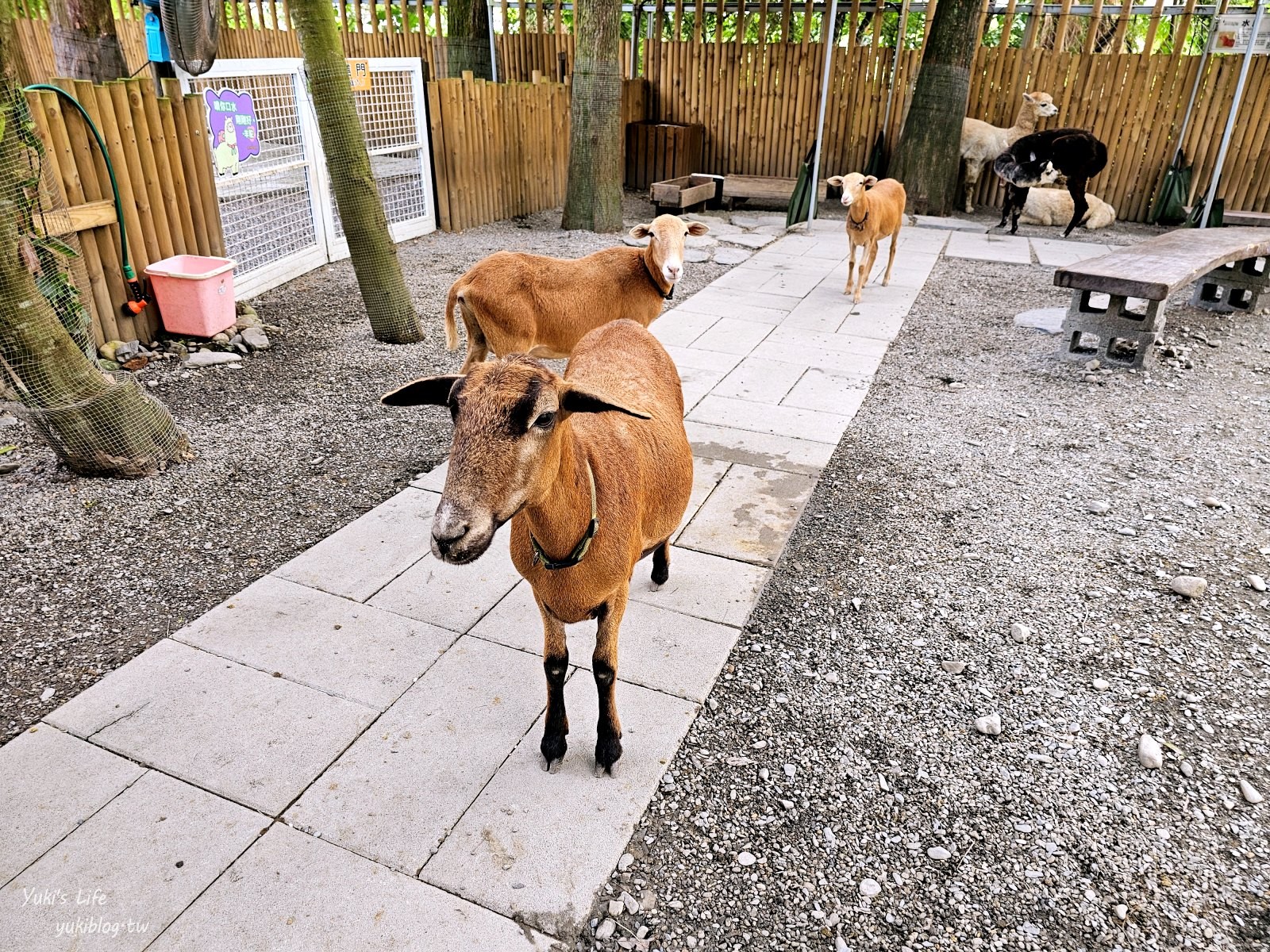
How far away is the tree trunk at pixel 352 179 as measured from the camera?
6133mm

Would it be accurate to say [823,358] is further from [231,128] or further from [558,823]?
[231,128]

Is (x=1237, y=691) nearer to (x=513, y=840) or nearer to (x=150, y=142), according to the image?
(x=513, y=840)

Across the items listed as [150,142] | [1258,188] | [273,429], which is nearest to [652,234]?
[273,429]

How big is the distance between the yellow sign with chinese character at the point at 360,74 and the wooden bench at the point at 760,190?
6.08 meters

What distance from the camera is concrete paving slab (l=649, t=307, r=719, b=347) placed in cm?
750

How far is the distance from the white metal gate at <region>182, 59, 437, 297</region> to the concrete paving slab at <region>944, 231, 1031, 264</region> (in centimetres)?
733

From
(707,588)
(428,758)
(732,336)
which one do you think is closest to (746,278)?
(732,336)

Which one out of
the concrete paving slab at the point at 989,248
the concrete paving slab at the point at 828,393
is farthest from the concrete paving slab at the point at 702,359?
the concrete paving slab at the point at 989,248

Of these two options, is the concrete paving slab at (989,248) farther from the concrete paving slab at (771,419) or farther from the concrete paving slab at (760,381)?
the concrete paving slab at (771,419)

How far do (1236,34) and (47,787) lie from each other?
1541cm

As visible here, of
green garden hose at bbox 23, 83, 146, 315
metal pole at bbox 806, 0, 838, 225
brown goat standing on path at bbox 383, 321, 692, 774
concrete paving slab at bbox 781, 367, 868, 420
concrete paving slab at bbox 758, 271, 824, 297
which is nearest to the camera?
brown goat standing on path at bbox 383, 321, 692, 774

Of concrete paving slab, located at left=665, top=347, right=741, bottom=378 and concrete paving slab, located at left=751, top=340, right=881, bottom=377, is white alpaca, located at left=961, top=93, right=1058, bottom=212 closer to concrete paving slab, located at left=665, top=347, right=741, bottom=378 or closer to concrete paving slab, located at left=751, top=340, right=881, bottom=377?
concrete paving slab, located at left=751, top=340, right=881, bottom=377

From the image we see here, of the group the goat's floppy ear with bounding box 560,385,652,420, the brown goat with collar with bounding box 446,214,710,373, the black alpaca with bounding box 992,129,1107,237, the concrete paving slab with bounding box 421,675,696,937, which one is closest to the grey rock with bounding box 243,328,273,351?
the brown goat with collar with bounding box 446,214,710,373

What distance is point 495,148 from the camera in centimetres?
1173
